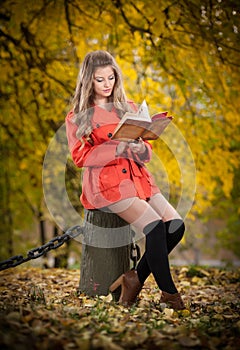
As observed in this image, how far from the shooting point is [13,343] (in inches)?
83.0

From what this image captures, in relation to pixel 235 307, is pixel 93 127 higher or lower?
higher

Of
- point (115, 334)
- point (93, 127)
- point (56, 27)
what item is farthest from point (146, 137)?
point (56, 27)

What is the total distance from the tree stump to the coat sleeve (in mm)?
443

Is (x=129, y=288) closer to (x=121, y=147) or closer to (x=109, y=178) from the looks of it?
(x=109, y=178)

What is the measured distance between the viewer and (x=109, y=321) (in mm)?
2717

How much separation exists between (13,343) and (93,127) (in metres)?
1.74

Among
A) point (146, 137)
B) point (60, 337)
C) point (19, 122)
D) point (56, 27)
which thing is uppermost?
point (56, 27)

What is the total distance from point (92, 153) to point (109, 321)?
1.21 meters

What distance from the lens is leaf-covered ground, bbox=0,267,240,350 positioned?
89.8 inches

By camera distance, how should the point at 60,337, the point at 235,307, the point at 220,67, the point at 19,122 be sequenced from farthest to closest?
the point at 19,122, the point at 220,67, the point at 235,307, the point at 60,337

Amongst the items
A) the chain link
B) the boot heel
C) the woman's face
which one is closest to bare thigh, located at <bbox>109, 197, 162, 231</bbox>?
the boot heel

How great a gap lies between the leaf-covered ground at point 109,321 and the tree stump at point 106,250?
0.43 feet

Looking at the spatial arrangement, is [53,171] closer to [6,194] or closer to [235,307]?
[6,194]

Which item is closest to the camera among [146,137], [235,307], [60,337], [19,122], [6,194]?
[60,337]
